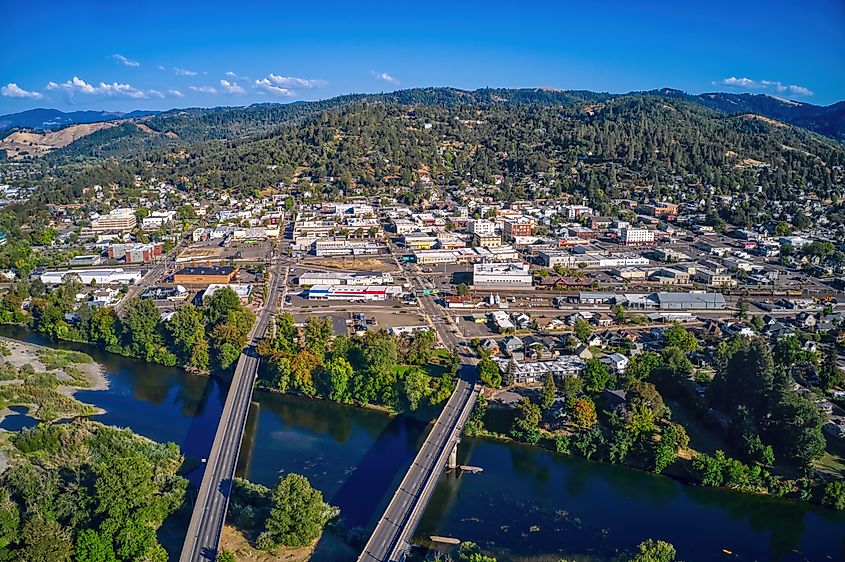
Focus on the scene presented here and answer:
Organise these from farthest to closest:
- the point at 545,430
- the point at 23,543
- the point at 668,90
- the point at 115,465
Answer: the point at 668,90
the point at 545,430
the point at 115,465
the point at 23,543

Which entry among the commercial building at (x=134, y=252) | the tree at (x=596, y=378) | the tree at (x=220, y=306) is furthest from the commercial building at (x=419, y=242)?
the tree at (x=596, y=378)

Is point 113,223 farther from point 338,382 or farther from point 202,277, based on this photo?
point 338,382

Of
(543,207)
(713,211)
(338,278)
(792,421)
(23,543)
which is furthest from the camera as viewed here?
(543,207)

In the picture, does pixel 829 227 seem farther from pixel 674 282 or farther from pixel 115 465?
pixel 115 465

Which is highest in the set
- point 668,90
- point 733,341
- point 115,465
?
point 668,90

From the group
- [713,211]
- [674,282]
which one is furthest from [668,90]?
[674,282]
